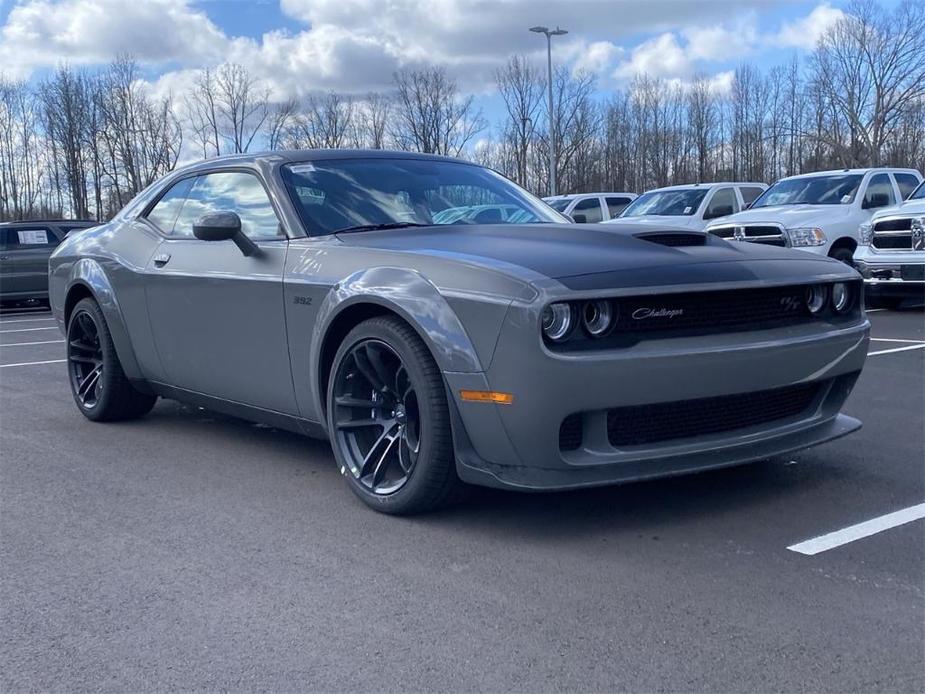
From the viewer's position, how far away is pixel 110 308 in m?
5.74

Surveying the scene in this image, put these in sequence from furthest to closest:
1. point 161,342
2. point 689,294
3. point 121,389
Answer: point 121,389 < point 161,342 < point 689,294

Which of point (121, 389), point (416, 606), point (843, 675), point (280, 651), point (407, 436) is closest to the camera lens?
point (843, 675)

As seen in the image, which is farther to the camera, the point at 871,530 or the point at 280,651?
the point at 871,530

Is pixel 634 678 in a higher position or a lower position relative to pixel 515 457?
lower

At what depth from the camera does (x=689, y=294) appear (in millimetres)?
3543

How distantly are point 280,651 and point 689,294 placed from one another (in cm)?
184

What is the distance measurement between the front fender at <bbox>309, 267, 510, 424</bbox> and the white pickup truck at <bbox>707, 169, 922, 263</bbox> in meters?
9.55

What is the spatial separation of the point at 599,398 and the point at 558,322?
293 mm

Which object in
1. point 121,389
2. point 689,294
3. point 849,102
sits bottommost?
point 121,389

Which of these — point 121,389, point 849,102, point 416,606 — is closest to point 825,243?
point 121,389

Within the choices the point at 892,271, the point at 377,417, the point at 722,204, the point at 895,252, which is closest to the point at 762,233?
the point at 895,252

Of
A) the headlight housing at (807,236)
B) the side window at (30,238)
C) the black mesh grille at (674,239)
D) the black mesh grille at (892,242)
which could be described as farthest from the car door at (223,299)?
the side window at (30,238)

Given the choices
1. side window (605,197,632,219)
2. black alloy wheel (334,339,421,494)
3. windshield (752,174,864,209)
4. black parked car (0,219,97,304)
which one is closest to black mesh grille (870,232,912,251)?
windshield (752,174,864,209)

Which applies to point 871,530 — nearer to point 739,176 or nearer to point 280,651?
point 280,651
